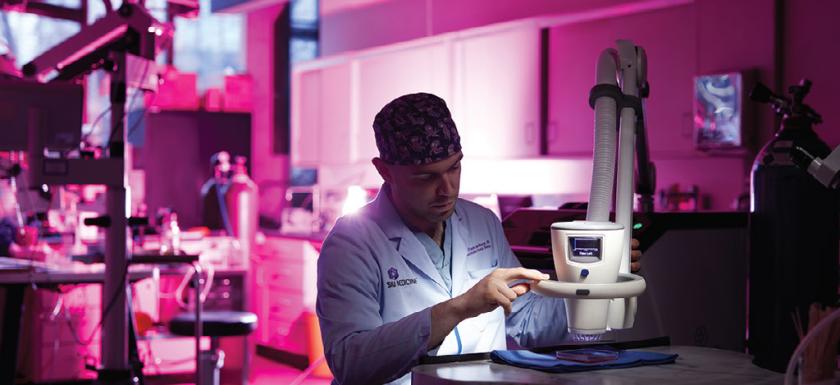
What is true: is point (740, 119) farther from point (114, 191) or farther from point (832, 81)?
point (114, 191)

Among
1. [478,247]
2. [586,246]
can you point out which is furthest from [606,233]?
[478,247]

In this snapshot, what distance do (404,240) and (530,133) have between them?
3.05 m

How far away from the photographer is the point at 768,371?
5.49 ft

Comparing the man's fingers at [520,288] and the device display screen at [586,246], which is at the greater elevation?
the device display screen at [586,246]

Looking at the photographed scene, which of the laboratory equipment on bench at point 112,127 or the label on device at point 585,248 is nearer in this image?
the label on device at point 585,248

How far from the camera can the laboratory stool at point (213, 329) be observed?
4379 millimetres

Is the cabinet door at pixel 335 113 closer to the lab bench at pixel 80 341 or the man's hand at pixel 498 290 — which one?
the lab bench at pixel 80 341

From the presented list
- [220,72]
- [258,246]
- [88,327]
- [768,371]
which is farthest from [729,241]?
[220,72]

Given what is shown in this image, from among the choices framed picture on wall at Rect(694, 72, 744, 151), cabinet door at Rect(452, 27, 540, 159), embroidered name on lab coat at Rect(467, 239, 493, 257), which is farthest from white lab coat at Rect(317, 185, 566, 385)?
cabinet door at Rect(452, 27, 540, 159)

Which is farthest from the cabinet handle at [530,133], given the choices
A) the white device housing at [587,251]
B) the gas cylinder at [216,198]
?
the white device housing at [587,251]

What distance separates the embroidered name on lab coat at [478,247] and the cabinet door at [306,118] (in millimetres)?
4698

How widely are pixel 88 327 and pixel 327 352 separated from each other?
384cm

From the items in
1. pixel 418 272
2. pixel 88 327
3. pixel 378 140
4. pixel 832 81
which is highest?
Result: pixel 832 81

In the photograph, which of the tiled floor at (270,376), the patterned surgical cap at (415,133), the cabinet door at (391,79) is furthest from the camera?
the cabinet door at (391,79)
